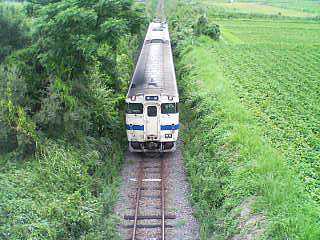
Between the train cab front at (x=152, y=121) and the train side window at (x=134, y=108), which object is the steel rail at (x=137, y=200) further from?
the train side window at (x=134, y=108)

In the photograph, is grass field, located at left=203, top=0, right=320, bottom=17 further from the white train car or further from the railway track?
the railway track

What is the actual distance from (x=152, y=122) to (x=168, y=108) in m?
0.83

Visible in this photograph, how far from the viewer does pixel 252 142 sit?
49.1ft

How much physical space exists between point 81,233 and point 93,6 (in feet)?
24.9

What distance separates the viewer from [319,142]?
54.2 feet

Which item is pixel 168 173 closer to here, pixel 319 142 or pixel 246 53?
pixel 319 142

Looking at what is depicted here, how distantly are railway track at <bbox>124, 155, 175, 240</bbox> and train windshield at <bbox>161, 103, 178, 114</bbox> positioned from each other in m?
2.26

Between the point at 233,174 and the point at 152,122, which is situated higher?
the point at 152,122

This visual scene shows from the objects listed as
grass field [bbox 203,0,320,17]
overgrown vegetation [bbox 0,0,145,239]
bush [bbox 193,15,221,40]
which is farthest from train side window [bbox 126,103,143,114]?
grass field [bbox 203,0,320,17]

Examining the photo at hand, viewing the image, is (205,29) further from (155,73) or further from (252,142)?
(252,142)

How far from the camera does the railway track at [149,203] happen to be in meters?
13.2

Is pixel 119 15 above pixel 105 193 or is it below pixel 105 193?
above

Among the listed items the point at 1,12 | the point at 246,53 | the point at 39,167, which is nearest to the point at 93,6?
the point at 1,12

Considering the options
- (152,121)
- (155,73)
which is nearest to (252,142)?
(152,121)
